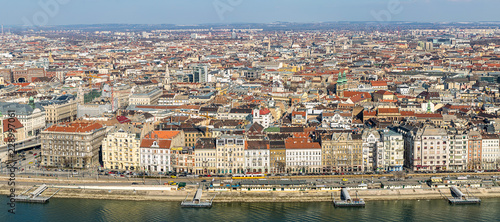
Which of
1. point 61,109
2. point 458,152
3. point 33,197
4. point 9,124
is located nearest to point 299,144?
point 458,152

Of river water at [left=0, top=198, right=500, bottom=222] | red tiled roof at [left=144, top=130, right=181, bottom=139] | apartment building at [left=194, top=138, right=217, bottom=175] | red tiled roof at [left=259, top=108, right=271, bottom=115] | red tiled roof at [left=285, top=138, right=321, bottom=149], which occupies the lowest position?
river water at [left=0, top=198, right=500, bottom=222]

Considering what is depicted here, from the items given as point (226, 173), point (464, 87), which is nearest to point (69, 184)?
point (226, 173)

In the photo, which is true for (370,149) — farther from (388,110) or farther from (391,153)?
(388,110)

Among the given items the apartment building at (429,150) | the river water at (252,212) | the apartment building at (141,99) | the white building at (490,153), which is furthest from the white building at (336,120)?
the apartment building at (141,99)

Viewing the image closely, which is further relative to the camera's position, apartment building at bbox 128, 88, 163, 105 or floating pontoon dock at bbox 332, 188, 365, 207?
apartment building at bbox 128, 88, 163, 105

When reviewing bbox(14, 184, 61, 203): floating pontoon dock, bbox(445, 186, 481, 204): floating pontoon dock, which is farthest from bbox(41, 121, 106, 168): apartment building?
bbox(445, 186, 481, 204): floating pontoon dock

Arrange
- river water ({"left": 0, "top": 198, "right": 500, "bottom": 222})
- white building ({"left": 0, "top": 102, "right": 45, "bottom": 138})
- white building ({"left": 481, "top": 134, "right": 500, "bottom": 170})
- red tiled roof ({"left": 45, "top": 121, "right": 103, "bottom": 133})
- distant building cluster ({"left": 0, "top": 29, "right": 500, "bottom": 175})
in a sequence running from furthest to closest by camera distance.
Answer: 1. white building ({"left": 0, "top": 102, "right": 45, "bottom": 138})
2. red tiled roof ({"left": 45, "top": 121, "right": 103, "bottom": 133})
3. white building ({"left": 481, "top": 134, "right": 500, "bottom": 170})
4. distant building cluster ({"left": 0, "top": 29, "right": 500, "bottom": 175})
5. river water ({"left": 0, "top": 198, "right": 500, "bottom": 222})

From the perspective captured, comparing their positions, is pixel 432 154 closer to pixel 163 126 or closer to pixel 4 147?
pixel 163 126

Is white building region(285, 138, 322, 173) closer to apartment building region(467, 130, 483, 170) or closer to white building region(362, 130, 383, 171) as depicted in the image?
white building region(362, 130, 383, 171)

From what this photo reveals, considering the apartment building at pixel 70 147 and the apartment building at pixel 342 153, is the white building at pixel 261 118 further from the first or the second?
the apartment building at pixel 70 147
